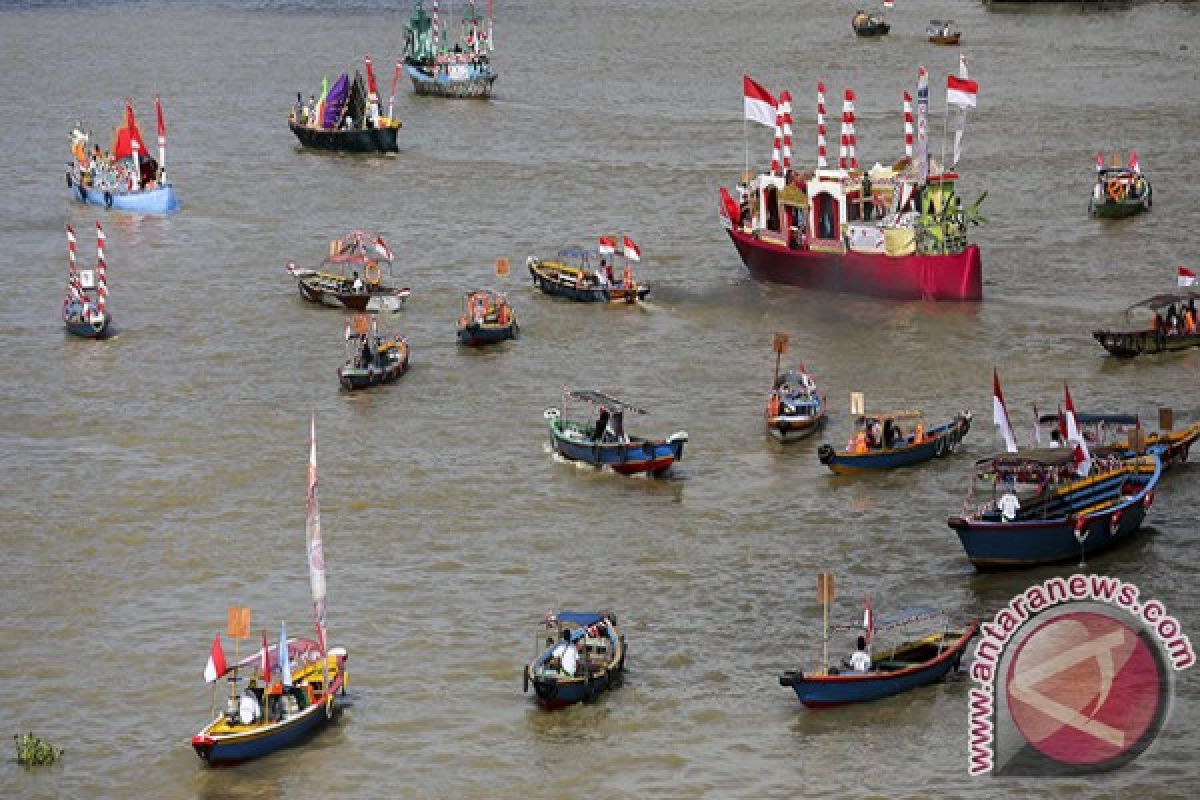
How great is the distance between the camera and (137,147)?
8100cm

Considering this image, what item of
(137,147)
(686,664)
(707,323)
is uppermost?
Answer: (137,147)

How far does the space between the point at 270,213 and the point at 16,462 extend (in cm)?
2993

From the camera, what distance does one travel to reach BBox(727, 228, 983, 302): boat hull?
6606 cm

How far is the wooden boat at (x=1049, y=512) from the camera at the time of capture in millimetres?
43875

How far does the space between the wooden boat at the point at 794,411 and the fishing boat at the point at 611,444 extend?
2253mm

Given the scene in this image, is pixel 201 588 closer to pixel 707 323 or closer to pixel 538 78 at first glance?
pixel 707 323

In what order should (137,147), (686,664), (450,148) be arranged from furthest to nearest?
1. (450,148)
2. (137,147)
3. (686,664)

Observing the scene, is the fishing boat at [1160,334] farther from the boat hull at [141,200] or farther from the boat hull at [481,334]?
the boat hull at [141,200]

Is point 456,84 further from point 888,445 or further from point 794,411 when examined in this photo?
point 888,445

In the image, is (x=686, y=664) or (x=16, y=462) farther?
(x=16, y=462)

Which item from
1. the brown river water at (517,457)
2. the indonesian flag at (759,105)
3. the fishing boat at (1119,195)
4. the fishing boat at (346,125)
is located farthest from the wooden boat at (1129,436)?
the fishing boat at (346,125)

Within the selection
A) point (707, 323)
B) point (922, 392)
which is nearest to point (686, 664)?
point (922, 392)

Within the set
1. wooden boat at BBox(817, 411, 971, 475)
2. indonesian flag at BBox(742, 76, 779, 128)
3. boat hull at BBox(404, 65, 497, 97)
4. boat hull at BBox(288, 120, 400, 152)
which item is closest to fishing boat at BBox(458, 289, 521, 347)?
indonesian flag at BBox(742, 76, 779, 128)

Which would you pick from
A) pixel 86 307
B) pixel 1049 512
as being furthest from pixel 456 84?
pixel 1049 512
